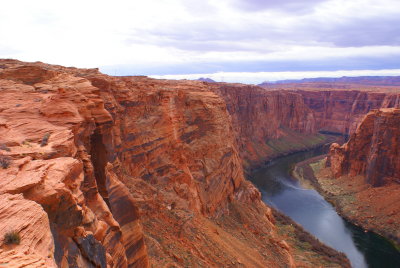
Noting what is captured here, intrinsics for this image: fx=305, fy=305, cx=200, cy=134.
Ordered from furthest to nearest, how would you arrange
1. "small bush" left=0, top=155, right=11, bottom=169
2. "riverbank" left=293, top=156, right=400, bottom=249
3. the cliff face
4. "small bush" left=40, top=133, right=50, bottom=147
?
the cliff face → "riverbank" left=293, top=156, right=400, bottom=249 → "small bush" left=40, top=133, right=50, bottom=147 → "small bush" left=0, top=155, right=11, bottom=169

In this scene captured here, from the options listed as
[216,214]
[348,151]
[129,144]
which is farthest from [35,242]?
[348,151]

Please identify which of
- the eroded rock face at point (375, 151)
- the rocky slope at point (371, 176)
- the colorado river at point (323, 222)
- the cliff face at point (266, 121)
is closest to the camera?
the colorado river at point (323, 222)

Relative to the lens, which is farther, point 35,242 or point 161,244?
point 161,244

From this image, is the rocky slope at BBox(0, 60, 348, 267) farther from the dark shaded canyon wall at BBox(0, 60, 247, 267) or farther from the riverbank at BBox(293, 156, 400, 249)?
the riverbank at BBox(293, 156, 400, 249)

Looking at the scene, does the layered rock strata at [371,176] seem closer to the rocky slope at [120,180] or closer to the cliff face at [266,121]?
the rocky slope at [120,180]

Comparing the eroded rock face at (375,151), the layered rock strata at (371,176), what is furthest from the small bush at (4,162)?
the eroded rock face at (375,151)

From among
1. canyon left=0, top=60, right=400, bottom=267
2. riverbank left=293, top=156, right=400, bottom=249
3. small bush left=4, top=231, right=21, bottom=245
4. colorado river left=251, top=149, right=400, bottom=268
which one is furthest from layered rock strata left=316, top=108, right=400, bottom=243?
small bush left=4, top=231, right=21, bottom=245

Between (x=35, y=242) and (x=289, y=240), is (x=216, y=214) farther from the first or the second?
(x=35, y=242)

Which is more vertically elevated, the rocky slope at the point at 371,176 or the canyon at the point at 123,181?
the canyon at the point at 123,181
